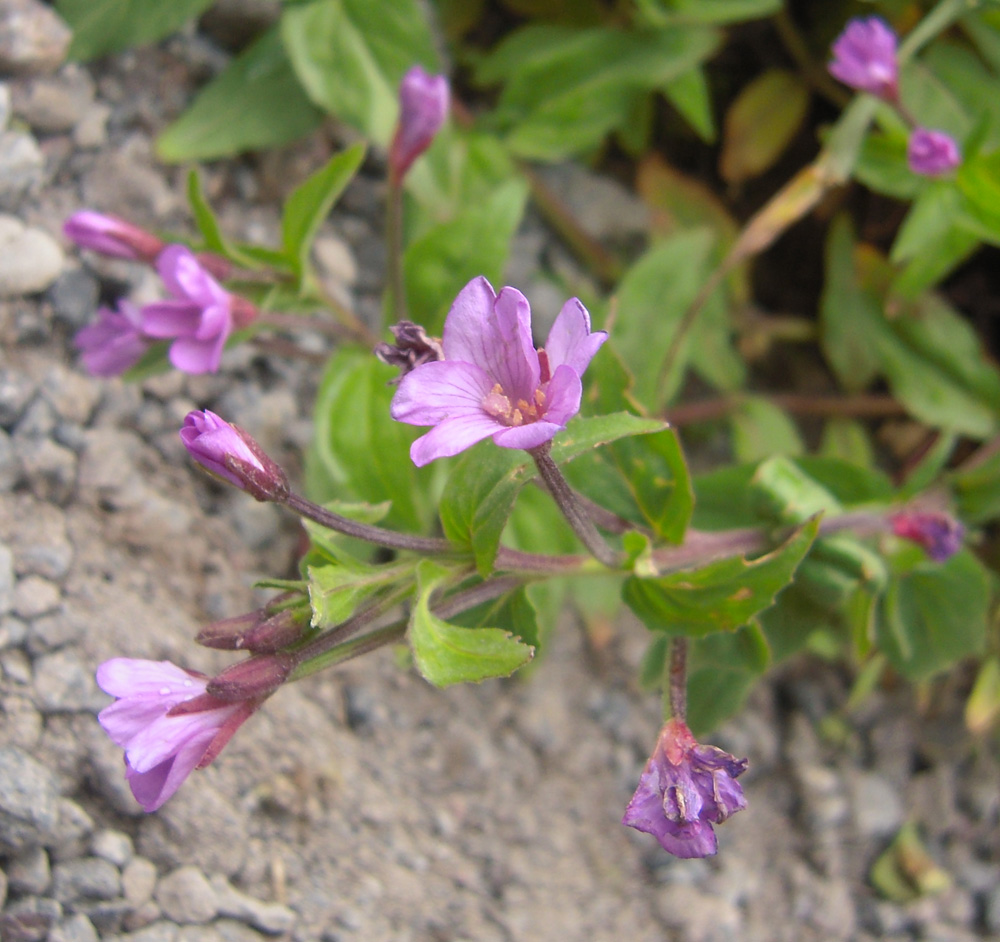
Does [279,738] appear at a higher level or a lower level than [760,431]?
lower

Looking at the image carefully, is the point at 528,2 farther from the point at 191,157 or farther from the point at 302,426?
the point at 302,426

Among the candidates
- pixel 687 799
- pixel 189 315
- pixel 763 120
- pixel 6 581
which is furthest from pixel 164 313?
pixel 763 120

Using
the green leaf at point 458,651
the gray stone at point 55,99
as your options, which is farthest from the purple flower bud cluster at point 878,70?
the gray stone at point 55,99

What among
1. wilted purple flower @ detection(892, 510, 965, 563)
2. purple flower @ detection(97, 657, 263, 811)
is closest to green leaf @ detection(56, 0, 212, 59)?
purple flower @ detection(97, 657, 263, 811)

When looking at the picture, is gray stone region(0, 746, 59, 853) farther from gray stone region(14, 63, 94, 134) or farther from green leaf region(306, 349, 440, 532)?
gray stone region(14, 63, 94, 134)

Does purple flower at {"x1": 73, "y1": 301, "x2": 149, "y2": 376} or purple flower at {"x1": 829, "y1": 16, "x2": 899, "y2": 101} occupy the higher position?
purple flower at {"x1": 829, "y1": 16, "x2": 899, "y2": 101}

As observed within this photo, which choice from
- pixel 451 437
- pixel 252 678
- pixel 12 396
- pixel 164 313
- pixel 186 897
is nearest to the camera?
pixel 451 437

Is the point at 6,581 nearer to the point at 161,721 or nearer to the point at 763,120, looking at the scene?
the point at 161,721
